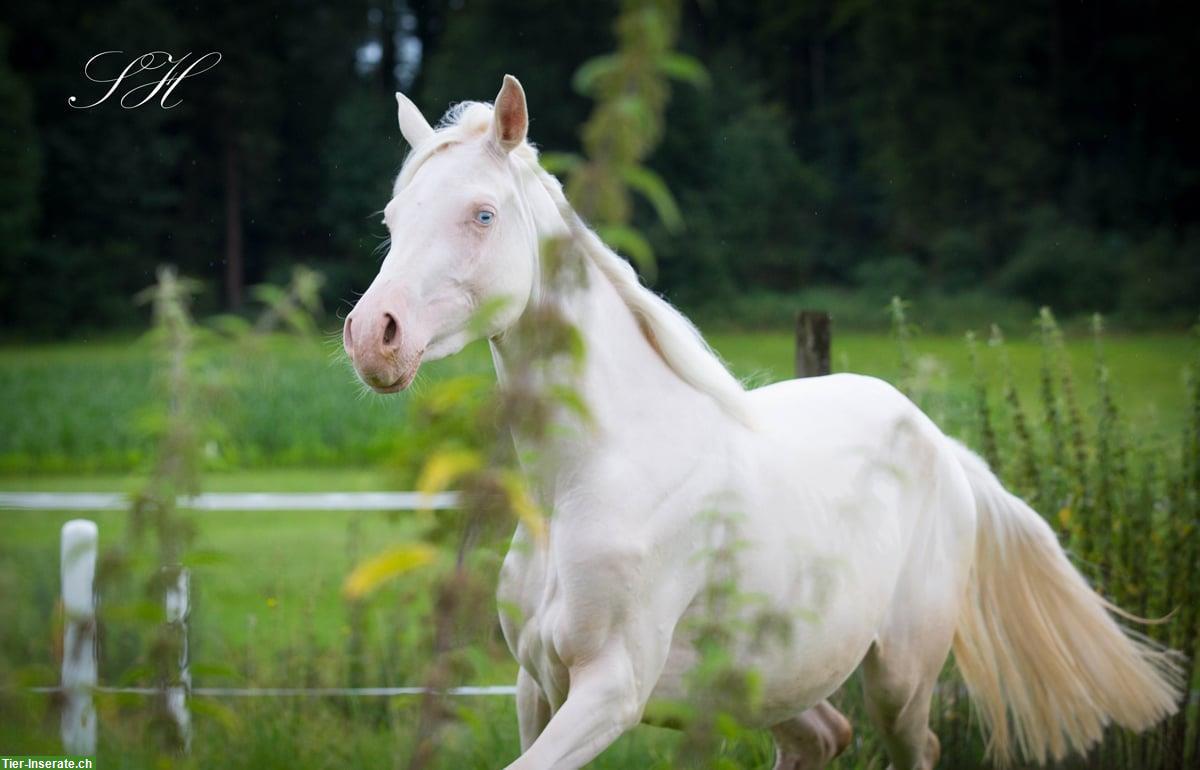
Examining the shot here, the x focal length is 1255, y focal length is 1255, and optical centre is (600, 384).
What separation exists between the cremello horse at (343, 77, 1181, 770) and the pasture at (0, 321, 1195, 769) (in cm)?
32

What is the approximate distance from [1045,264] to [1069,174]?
345 centimetres

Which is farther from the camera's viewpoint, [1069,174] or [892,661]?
[1069,174]

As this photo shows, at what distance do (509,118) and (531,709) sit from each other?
4.96ft

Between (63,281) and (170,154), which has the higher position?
(170,154)

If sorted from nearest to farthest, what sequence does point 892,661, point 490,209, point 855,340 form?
point 490,209
point 892,661
point 855,340

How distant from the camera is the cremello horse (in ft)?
9.14

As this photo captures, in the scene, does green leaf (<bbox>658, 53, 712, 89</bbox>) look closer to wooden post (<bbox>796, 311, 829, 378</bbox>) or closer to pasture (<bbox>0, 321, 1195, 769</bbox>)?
pasture (<bbox>0, 321, 1195, 769</bbox>)

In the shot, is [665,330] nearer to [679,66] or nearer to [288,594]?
[679,66]

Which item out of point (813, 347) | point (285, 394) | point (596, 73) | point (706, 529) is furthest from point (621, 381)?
point (285, 394)

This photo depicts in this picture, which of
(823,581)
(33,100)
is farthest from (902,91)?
(823,581)

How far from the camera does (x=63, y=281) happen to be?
3256 cm

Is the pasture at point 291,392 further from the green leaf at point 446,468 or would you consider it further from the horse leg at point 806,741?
the horse leg at point 806,741

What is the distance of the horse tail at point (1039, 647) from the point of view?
4.12 metres

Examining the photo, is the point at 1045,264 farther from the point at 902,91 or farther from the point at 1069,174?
the point at 902,91
